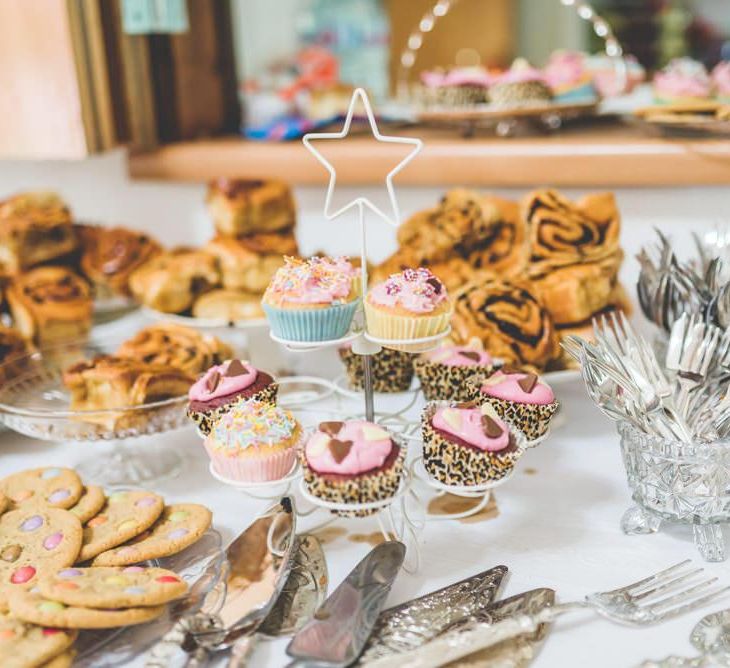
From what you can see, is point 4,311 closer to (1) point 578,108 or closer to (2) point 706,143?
(1) point 578,108

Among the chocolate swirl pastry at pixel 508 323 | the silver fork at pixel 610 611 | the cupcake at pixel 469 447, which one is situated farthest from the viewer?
the chocolate swirl pastry at pixel 508 323

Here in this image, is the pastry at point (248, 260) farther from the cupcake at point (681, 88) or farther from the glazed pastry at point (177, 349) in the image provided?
the cupcake at point (681, 88)

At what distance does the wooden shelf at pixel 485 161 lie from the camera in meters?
1.32

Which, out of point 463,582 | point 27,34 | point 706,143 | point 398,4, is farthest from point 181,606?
point 398,4

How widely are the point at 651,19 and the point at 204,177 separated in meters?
2.44

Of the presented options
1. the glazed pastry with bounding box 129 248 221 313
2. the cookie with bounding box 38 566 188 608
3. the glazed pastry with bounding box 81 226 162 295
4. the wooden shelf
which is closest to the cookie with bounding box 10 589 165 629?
the cookie with bounding box 38 566 188 608

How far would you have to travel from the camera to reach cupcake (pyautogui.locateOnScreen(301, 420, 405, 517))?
709mm

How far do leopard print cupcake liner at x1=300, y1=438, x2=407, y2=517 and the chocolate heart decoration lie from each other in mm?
18

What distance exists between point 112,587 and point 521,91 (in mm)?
1062

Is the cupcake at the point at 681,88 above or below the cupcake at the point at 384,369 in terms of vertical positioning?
above

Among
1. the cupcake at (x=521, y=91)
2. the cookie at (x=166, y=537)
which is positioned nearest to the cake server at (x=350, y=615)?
the cookie at (x=166, y=537)

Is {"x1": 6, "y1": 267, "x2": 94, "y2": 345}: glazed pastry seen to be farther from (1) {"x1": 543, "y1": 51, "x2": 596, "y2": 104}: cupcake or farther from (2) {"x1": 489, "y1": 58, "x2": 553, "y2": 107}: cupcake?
(1) {"x1": 543, "y1": 51, "x2": 596, "y2": 104}: cupcake

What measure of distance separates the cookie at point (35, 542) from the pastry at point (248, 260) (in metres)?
0.49

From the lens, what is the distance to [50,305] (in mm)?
1303
